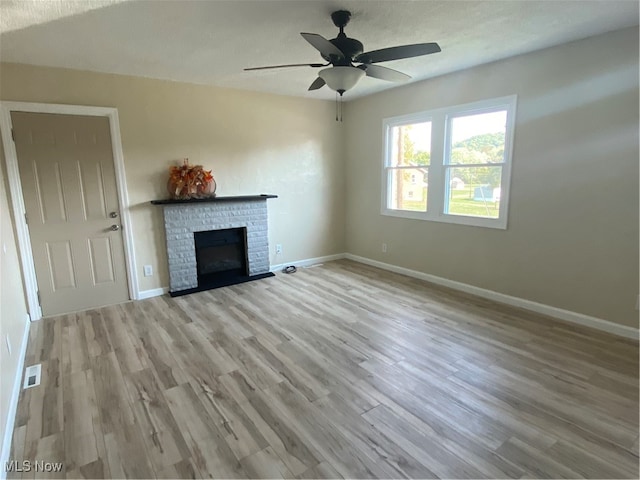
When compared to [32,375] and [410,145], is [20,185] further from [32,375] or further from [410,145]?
[410,145]

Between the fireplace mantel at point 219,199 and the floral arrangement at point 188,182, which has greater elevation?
the floral arrangement at point 188,182

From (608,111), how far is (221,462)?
12.8ft

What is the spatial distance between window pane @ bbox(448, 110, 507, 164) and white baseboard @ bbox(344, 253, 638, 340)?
58.9 inches

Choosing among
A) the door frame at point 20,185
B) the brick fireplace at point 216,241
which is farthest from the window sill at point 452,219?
the door frame at point 20,185

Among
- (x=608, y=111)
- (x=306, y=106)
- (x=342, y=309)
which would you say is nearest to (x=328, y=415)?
(x=342, y=309)

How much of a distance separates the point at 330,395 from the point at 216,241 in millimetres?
3007

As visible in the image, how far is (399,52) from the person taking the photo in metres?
2.43

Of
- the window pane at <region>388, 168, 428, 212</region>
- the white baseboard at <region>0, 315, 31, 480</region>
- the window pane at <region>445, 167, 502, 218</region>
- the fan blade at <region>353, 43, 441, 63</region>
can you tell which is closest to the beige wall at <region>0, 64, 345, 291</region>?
the window pane at <region>388, 168, 428, 212</region>

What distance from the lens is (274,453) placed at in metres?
1.85

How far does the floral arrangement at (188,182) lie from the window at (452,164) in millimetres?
2535

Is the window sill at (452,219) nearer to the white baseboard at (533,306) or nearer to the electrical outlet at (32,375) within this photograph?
the white baseboard at (533,306)

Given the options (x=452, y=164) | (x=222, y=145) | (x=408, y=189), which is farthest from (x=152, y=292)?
(x=452, y=164)

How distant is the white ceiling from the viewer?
232cm

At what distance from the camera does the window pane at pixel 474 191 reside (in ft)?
12.7
